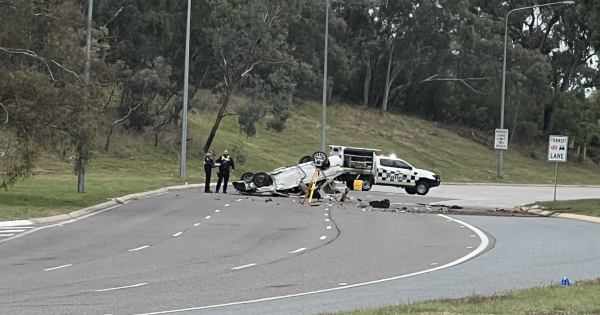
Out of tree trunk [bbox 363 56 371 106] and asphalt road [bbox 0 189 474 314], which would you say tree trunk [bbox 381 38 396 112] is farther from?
asphalt road [bbox 0 189 474 314]

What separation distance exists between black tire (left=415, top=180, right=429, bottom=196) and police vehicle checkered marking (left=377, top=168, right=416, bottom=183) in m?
0.36

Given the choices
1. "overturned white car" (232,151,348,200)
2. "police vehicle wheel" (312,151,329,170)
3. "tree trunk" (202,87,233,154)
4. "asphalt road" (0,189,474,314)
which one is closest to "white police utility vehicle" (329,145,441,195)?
"overturned white car" (232,151,348,200)

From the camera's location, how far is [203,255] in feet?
59.7

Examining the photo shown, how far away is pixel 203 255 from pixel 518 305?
862 centimetres

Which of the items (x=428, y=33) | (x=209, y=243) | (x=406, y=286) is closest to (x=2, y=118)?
(x=209, y=243)

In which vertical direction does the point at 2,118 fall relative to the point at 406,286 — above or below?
above

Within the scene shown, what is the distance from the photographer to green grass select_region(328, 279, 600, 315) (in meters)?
10.2

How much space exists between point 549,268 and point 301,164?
21871 millimetres

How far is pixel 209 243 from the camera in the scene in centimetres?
2047

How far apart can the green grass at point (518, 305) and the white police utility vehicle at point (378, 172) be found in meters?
32.8

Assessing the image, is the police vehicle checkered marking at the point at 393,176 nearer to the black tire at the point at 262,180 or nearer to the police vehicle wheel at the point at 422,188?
the police vehicle wheel at the point at 422,188

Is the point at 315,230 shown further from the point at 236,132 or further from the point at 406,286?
the point at 236,132

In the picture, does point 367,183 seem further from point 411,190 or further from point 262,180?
point 262,180

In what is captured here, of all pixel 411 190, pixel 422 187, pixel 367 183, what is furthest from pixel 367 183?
pixel 422 187
